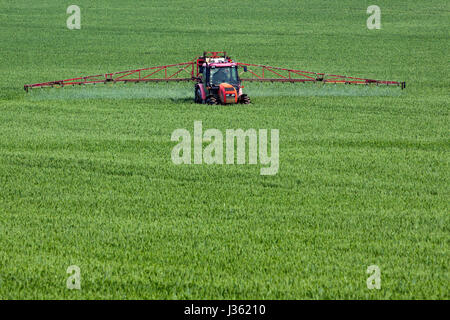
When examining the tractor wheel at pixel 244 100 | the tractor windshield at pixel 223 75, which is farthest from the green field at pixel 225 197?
the tractor windshield at pixel 223 75

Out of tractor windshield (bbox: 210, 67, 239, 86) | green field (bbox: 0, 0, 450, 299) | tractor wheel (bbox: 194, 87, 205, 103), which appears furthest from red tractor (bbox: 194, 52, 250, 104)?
green field (bbox: 0, 0, 450, 299)

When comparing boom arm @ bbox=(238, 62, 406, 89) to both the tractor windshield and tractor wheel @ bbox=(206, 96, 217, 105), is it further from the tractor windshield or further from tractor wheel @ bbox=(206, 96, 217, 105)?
tractor wheel @ bbox=(206, 96, 217, 105)

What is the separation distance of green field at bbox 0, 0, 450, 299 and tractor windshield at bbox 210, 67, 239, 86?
3.84 ft

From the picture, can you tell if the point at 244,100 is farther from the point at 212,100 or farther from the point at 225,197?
the point at 225,197

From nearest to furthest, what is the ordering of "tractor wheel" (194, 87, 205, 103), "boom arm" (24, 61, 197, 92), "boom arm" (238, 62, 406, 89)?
1. "tractor wheel" (194, 87, 205, 103)
2. "boom arm" (24, 61, 197, 92)
3. "boom arm" (238, 62, 406, 89)

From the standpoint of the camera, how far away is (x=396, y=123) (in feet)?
77.2

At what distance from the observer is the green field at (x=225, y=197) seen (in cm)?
1009

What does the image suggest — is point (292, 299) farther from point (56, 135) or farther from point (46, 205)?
point (56, 135)

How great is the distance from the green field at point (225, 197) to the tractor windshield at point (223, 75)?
1.17 metres

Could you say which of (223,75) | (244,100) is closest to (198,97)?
(223,75)

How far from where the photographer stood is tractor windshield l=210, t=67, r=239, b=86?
26516 millimetres

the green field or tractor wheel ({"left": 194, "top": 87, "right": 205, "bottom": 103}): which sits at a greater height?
tractor wheel ({"left": 194, "top": 87, "right": 205, "bottom": 103})
